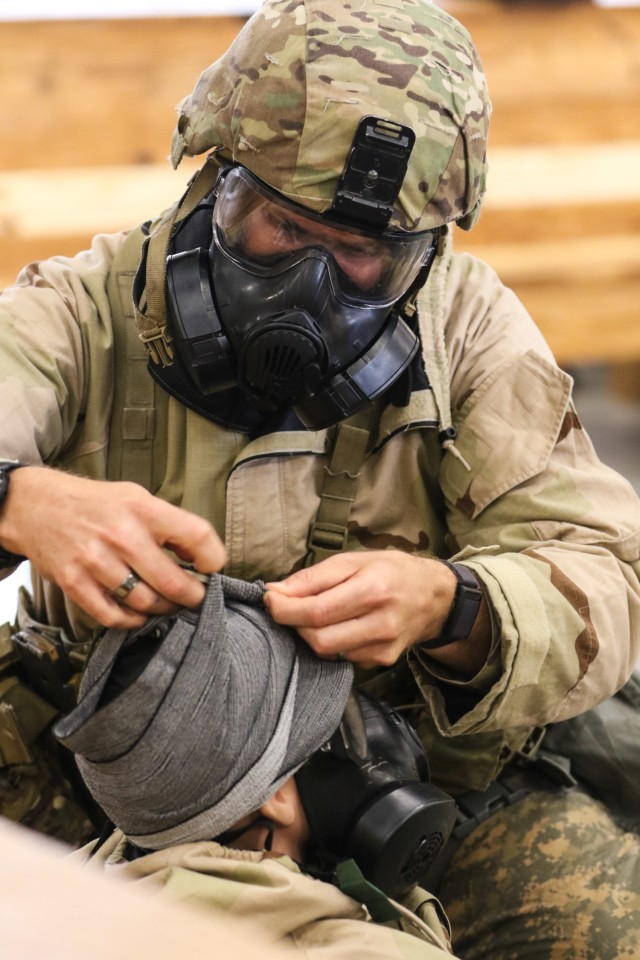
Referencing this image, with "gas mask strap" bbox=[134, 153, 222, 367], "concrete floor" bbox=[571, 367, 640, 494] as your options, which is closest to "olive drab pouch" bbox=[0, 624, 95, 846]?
"gas mask strap" bbox=[134, 153, 222, 367]

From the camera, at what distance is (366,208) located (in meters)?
1.21

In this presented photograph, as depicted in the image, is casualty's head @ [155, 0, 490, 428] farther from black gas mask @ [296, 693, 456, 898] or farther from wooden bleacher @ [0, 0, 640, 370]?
wooden bleacher @ [0, 0, 640, 370]

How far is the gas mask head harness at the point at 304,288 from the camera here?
1.22 m

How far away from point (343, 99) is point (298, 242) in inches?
6.8

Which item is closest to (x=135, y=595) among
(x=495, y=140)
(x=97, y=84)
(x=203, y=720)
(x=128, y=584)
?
(x=128, y=584)

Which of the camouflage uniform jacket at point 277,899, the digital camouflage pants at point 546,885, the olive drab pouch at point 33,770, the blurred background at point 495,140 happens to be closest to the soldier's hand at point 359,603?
the camouflage uniform jacket at point 277,899

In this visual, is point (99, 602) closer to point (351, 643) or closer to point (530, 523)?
point (351, 643)

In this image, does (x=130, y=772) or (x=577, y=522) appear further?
(x=577, y=522)

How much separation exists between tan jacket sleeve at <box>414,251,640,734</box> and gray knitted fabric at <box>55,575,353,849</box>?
267mm

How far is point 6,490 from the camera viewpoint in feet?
3.66

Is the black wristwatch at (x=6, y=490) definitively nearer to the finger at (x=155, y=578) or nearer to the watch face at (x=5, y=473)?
the watch face at (x=5, y=473)

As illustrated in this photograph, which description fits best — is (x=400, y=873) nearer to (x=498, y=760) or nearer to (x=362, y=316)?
(x=498, y=760)

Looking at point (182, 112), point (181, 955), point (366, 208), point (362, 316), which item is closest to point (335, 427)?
point (362, 316)

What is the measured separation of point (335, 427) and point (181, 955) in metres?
1.05
